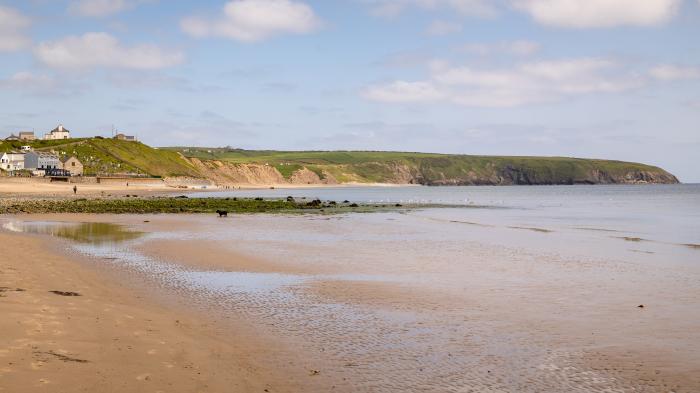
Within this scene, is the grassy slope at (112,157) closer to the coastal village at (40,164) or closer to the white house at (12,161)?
the coastal village at (40,164)

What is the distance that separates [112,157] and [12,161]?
33.6m

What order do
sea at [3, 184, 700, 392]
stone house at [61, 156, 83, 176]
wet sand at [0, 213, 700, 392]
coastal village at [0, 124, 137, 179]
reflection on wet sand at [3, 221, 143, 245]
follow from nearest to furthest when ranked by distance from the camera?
wet sand at [0, 213, 700, 392], sea at [3, 184, 700, 392], reflection on wet sand at [3, 221, 143, 245], coastal village at [0, 124, 137, 179], stone house at [61, 156, 83, 176]

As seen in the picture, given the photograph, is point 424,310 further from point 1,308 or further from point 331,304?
point 1,308

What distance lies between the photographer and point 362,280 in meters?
20.3

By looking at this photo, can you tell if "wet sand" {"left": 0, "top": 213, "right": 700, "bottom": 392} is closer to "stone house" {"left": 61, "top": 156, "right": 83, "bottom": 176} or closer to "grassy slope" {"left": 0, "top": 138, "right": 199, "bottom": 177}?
"stone house" {"left": 61, "top": 156, "right": 83, "bottom": 176}

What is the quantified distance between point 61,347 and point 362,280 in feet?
37.0

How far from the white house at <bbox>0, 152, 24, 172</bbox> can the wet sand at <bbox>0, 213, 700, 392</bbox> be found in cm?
13381

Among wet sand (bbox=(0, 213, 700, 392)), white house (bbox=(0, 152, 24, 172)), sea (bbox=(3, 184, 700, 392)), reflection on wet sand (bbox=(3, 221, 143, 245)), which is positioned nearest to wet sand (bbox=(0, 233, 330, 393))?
wet sand (bbox=(0, 213, 700, 392))

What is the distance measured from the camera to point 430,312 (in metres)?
15.2

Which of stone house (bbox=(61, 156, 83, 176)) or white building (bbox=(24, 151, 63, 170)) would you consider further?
stone house (bbox=(61, 156, 83, 176))

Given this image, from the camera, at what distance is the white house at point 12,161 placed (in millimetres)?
142775

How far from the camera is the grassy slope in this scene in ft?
545

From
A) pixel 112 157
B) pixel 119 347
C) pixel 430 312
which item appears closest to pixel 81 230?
pixel 430 312

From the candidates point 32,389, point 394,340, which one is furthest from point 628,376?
point 32,389
